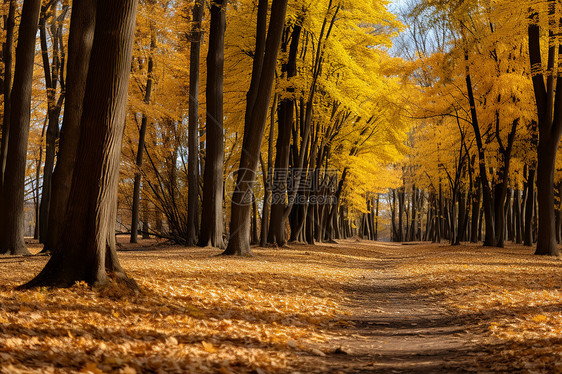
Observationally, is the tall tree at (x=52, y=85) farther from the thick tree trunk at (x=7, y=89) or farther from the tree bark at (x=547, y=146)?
the tree bark at (x=547, y=146)

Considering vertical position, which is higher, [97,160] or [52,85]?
[52,85]

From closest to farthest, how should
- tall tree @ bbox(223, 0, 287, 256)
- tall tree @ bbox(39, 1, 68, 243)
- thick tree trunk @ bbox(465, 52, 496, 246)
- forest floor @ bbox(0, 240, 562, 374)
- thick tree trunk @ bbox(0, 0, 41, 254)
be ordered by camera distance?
forest floor @ bbox(0, 240, 562, 374) < thick tree trunk @ bbox(0, 0, 41, 254) < tall tree @ bbox(223, 0, 287, 256) < tall tree @ bbox(39, 1, 68, 243) < thick tree trunk @ bbox(465, 52, 496, 246)

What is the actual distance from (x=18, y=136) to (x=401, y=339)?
387 inches

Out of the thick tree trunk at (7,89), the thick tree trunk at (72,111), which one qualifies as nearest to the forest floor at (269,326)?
the thick tree trunk at (72,111)

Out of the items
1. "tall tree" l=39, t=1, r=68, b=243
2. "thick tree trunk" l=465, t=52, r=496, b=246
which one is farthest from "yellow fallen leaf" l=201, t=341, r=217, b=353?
"thick tree trunk" l=465, t=52, r=496, b=246

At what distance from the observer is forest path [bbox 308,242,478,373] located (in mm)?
4387

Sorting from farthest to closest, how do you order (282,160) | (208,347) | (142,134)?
(142,134), (282,160), (208,347)

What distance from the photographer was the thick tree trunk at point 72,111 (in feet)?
35.5

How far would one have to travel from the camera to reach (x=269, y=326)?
225 inches

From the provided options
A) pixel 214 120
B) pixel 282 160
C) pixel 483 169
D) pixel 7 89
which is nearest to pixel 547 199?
pixel 483 169

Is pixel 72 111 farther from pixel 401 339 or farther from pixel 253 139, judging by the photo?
pixel 401 339

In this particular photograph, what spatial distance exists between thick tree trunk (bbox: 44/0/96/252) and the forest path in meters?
6.48

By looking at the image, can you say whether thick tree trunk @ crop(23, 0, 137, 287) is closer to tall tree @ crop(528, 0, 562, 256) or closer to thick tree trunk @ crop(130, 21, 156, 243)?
thick tree trunk @ crop(130, 21, 156, 243)

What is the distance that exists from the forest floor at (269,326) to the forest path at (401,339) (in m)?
0.01
